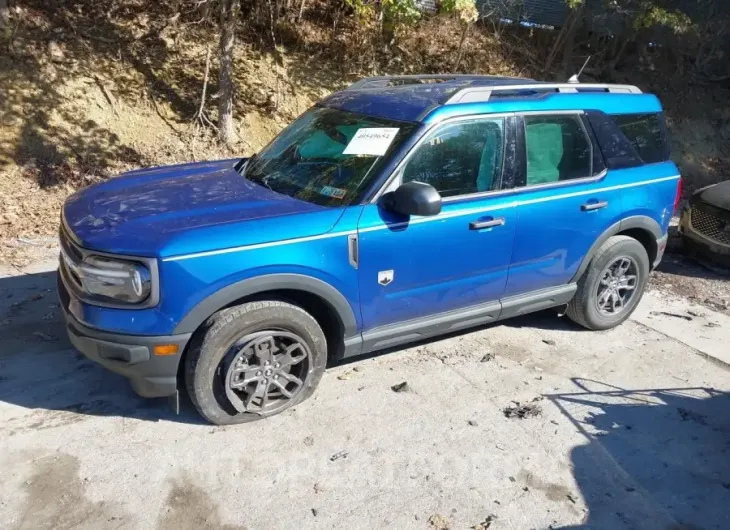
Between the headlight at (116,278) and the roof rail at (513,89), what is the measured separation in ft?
7.08

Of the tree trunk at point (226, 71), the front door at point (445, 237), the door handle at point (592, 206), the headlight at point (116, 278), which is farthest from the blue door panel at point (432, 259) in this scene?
the tree trunk at point (226, 71)

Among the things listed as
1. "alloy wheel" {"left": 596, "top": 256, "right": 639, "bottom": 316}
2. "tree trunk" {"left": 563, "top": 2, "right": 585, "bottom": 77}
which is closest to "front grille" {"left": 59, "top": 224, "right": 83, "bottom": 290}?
"alloy wheel" {"left": 596, "top": 256, "right": 639, "bottom": 316}

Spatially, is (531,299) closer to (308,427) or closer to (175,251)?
(308,427)

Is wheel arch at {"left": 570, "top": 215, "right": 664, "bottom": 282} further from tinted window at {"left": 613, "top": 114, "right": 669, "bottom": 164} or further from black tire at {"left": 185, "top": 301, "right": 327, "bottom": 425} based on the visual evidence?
black tire at {"left": 185, "top": 301, "right": 327, "bottom": 425}

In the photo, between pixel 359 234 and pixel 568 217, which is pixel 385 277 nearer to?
pixel 359 234

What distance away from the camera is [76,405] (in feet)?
12.9

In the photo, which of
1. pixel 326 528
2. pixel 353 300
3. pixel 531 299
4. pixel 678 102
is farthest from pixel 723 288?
pixel 678 102

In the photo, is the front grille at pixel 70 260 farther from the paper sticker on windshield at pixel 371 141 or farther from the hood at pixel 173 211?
the paper sticker on windshield at pixel 371 141

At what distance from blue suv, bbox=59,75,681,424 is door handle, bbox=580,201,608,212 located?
0.02m

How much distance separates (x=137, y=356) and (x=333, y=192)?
1442 millimetres

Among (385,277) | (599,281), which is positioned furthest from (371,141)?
(599,281)

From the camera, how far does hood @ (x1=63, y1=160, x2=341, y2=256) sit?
339 cm

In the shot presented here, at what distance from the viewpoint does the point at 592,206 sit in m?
4.76

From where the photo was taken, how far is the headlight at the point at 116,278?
331 centimetres
